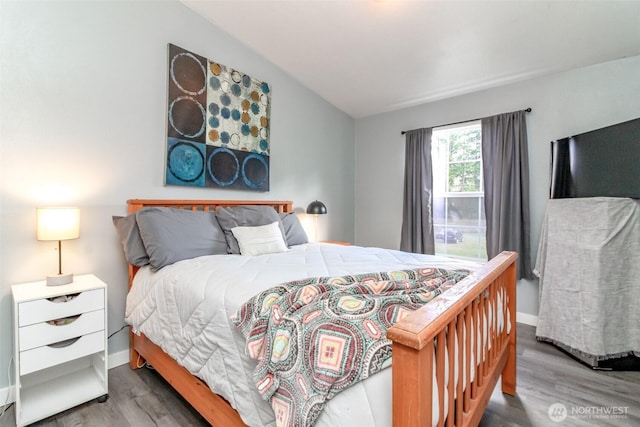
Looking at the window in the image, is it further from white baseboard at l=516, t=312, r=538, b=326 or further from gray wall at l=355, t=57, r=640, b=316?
white baseboard at l=516, t=312, r=538, b=326

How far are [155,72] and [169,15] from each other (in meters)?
0.51

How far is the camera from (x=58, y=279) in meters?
1.76

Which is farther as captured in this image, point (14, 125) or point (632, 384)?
point (632, 384)

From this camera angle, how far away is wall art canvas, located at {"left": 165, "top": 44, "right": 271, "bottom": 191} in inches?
96.3

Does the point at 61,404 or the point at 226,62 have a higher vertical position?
→ the point at 226,62

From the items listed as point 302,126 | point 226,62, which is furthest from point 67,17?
point 302,126

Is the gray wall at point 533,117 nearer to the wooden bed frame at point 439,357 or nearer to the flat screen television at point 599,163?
the flat screen television at point 599,163

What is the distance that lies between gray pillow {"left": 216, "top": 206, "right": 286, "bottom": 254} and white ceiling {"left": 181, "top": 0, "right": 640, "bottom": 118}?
162cm

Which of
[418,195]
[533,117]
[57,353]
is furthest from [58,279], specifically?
[533,117]

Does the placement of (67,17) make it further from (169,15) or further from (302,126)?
(302,126)

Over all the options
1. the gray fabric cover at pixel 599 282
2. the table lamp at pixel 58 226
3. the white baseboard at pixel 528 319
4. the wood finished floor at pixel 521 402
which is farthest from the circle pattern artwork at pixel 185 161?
the white baseboard at pixel 528 319

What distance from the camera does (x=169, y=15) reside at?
7.91 feet
